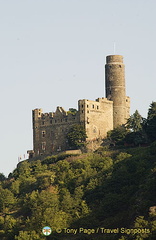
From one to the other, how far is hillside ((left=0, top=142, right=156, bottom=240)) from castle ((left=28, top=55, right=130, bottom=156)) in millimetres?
3855

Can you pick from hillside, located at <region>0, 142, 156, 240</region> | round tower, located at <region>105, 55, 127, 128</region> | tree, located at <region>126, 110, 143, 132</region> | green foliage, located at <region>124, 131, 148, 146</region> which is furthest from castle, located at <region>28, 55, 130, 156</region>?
green foliage, located at <region>124, 131, 148, 146</region>

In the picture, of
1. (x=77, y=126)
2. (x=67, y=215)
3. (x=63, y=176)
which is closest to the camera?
(x=67, y=215)

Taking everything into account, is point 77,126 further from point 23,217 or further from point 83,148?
point 23,217

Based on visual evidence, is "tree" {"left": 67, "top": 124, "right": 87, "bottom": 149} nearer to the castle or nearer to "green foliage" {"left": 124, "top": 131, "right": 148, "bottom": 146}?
the castle

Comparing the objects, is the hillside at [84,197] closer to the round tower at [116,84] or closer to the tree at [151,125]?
the tree at [151,125]

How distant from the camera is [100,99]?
143 meters

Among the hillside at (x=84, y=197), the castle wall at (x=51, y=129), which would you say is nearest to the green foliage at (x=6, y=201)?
the hillside at (x=84, y=197)

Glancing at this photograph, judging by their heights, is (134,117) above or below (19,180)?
above

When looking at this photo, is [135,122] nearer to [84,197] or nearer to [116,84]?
[116,84]

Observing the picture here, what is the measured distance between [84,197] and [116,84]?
85.4 feet

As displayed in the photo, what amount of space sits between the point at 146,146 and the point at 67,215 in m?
21.4

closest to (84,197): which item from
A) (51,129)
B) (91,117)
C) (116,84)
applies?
(91,117)

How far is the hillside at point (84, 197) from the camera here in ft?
363

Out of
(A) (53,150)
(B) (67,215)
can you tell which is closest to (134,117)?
(A) (53,150)
